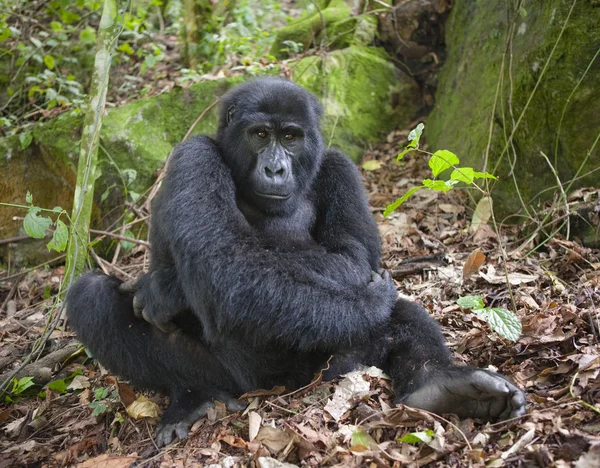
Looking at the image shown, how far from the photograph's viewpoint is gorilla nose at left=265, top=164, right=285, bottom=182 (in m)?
3.83

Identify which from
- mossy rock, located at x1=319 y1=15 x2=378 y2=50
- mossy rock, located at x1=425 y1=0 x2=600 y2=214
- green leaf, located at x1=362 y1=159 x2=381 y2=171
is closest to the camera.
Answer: mossy rock, located at x1=425 y1=0 x2=600 y2=214

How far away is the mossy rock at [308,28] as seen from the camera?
27.6 feet

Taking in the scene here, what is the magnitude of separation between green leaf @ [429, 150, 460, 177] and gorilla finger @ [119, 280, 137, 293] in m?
2.14

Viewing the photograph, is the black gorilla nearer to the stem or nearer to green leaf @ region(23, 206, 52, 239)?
green leaf @ region(23, 206, 52, 239)

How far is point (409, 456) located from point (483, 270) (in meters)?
2.21

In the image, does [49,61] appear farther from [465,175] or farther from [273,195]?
[465,175]

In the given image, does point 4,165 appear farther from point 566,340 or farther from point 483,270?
point 566,340

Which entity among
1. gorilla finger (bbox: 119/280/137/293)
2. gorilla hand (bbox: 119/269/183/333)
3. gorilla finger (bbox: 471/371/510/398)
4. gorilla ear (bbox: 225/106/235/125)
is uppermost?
gorilla ear (bbox: 225/106/235/125)

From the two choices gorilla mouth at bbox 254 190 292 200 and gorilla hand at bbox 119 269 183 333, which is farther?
gorilla mouth at bbox 254 190 292 200

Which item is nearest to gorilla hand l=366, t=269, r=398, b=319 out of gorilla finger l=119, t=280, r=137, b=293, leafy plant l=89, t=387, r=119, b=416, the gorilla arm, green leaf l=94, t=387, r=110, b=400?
the gorilla arm

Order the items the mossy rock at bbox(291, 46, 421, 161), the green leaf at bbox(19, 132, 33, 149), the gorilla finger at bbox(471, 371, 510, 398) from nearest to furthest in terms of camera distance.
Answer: the gorilla finger at bbox(471, 371, 510, 398), the green leaf at bbox(19, 132, 33, 149), the mossy rock at bbox(291, 46, 421, 161)

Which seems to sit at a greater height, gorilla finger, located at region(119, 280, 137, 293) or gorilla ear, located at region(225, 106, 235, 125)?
gorilla ear, located at region(225, 106, 235, 125)

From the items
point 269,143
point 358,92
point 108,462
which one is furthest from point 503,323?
point 358,92

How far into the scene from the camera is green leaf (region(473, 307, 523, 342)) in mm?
3283
